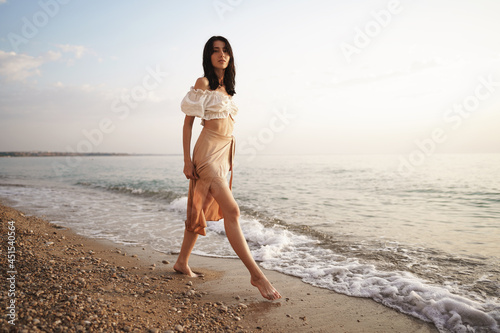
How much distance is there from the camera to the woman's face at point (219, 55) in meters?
3.14

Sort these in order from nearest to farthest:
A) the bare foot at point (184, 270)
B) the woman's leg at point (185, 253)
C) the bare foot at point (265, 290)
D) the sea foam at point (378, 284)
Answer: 1. the sea foam at point (378, 284)
2. the bare foot at point (265, 290)
3. the woman's leg at point (185, 253)
4. the bare foot at point (184, 270)

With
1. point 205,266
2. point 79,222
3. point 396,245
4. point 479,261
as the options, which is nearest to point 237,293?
point 205,266

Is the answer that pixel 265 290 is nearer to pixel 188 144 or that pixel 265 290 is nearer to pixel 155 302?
pixel 155 302

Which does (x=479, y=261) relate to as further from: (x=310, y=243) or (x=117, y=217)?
(x=117, y=217)

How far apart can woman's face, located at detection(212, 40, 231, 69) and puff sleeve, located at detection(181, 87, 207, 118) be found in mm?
351

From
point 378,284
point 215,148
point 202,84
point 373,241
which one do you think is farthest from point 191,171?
point 373,241

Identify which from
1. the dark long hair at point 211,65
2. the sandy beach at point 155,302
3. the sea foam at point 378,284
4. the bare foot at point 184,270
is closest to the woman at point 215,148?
the dark long hair at point 211,65

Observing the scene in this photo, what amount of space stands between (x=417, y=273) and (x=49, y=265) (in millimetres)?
4295

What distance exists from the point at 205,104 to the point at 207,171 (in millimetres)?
677

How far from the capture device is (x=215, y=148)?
10.5 feet

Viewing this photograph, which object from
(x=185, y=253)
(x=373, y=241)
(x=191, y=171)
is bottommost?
(x=373, y=241)

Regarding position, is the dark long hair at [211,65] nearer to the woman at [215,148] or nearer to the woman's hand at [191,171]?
the woman at [215,148]

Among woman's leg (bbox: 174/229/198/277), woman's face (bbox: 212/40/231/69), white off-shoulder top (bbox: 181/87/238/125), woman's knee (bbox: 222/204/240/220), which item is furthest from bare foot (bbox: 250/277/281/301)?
woman's face (bbox: 212/40/231/69)

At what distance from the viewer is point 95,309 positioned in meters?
2.23
